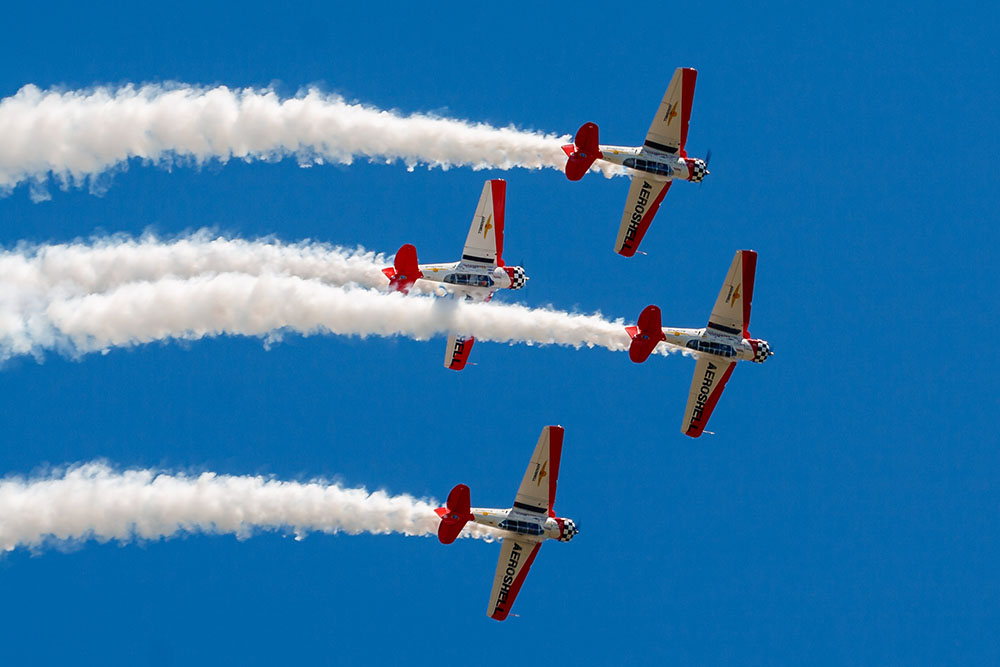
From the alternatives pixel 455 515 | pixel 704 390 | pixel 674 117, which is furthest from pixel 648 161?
pixel 455 515

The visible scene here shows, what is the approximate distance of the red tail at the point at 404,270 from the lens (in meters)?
52.0

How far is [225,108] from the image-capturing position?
171ft

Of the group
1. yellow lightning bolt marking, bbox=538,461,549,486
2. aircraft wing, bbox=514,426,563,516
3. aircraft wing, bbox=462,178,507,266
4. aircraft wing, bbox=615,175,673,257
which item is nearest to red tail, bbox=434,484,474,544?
aircraft wing, bbox=514,426,563,516

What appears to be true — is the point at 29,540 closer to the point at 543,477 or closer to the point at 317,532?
the point at 317,532

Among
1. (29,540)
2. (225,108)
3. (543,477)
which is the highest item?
(225,108)

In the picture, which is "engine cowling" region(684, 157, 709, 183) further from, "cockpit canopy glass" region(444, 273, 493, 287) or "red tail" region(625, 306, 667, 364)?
"cockpit canopy glass" region(444, 273, 493, 287)

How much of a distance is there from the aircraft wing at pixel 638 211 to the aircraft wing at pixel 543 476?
6.89 m

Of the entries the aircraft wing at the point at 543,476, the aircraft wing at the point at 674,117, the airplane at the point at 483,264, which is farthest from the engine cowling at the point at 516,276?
the aircraft wing at the point at 674,117

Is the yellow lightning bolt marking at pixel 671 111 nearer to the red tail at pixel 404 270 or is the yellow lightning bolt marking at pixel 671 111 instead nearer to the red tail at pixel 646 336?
the red tail at pixel 646 336

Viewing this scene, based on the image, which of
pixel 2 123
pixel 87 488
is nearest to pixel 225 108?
pixel 2 123

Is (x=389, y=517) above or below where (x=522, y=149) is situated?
below

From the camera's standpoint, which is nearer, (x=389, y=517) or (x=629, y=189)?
(x=389, y=517)

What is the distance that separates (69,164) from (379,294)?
9151 millimetres

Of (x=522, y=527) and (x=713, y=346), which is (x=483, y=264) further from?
(x=522, y=527)
